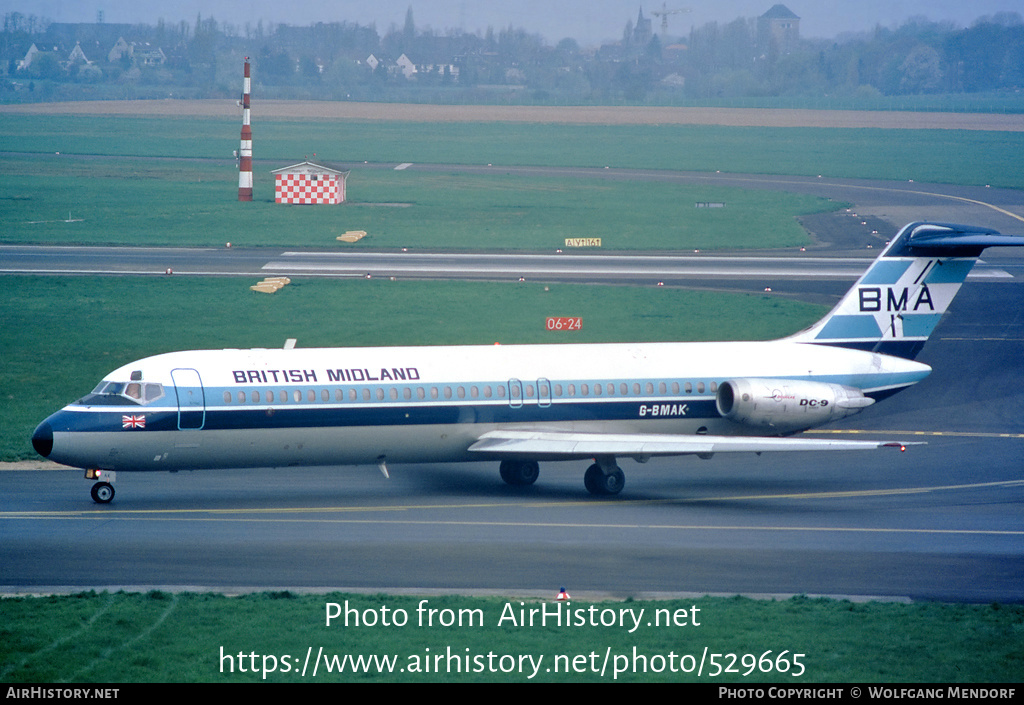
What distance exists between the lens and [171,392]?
2888 cm

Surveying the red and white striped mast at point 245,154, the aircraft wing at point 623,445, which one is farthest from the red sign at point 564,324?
the red and white striped mast at point 245,154

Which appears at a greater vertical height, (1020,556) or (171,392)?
(171,392)

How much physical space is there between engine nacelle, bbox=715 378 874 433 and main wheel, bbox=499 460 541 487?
5.35 meters

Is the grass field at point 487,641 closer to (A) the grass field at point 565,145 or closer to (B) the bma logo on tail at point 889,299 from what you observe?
(B) the bma logo on tail at point 889,299

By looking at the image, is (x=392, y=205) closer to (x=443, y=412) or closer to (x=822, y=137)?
(x=443, y=412)

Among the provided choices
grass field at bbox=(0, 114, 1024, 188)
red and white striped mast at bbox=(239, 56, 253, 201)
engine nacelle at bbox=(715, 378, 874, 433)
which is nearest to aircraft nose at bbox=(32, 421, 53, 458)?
engine nacelle at bbox=(715, 378, 874, 433)

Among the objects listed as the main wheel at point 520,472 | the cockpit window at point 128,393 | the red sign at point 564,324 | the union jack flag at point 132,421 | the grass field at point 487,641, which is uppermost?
the cockpit window at point 128,393

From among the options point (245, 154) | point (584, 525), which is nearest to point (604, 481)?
point (584, 525)

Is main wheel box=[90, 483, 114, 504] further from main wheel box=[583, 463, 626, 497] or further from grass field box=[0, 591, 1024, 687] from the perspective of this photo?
main wheel box=[583, 463, 626, 497]

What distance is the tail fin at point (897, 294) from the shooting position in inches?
1384

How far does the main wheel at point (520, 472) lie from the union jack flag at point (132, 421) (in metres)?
9.58

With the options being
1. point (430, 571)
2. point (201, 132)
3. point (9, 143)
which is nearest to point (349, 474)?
point (430, 571)

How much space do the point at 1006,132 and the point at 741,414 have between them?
16135cm
